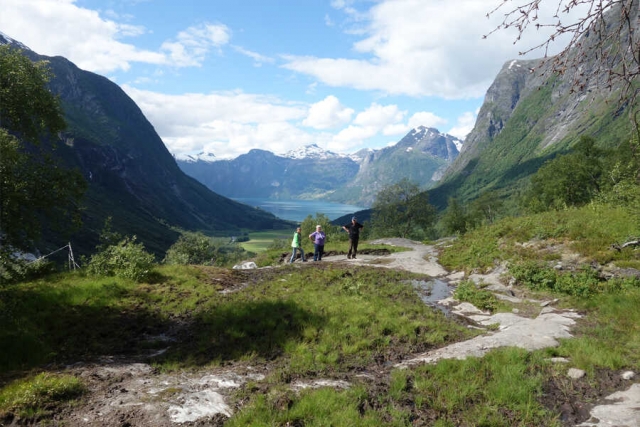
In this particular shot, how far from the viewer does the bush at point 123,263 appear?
1692 centimetres

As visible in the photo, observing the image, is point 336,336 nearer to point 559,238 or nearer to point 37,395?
point 37,395

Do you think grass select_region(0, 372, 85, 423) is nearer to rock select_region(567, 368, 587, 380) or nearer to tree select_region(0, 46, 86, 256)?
tree select_region(0, 46, 86, 256)

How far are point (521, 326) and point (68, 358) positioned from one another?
1414 cm

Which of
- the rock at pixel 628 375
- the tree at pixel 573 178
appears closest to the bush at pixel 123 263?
the rock at pixel 628 375

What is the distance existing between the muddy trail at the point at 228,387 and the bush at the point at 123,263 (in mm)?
6209

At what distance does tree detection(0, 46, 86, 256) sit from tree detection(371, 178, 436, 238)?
2845 inches

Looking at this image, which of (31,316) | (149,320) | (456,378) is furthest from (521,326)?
(31,316)

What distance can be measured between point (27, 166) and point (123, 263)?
6.08 meters

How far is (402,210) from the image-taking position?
270ft

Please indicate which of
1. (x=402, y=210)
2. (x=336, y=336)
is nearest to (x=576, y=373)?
(x=336, y=336)

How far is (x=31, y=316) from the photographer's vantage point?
11.8 m

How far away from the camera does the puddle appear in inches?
649

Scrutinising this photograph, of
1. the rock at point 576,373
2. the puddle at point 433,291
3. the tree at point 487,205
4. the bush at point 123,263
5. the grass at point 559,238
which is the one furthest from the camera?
the tree at point 487,205

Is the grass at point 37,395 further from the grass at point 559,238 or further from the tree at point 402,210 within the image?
the tree at point 402,210
